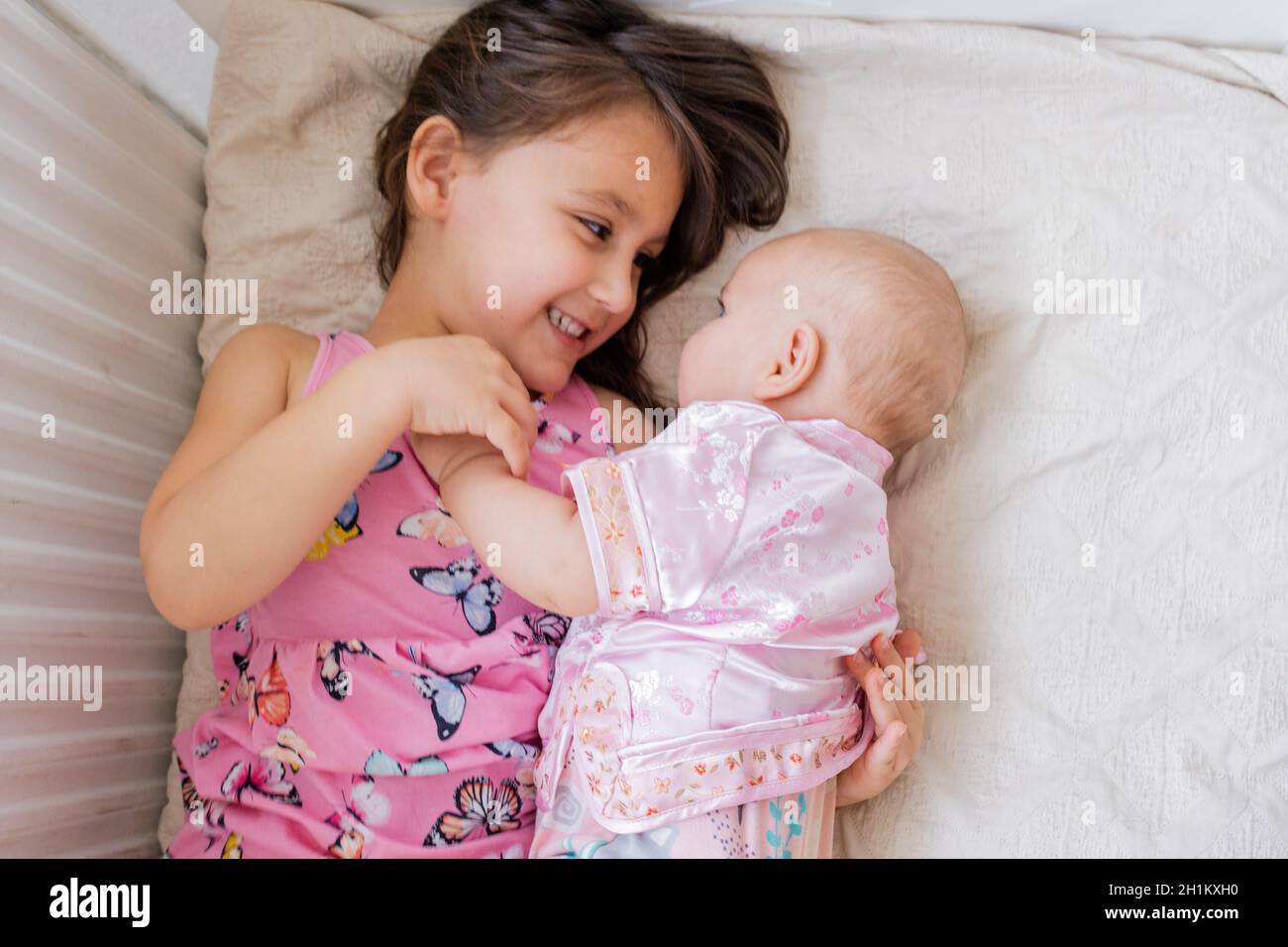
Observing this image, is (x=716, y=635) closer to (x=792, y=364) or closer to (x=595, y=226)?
(x=792, y=364)

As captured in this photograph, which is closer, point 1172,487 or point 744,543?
point 744,543

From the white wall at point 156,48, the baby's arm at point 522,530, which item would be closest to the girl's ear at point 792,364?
the baby's arm at point 522,530

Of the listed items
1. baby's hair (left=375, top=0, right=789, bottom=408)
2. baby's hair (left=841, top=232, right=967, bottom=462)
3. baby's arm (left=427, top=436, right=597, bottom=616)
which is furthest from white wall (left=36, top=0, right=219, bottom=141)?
baby's hair (left=841, top=232, right=967, bottom=462)

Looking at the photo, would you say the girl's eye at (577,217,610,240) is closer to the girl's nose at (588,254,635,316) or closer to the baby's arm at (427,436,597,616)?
the girl's nose at (588,254,635,316)

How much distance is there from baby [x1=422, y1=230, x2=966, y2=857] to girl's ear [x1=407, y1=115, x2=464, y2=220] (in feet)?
0.91

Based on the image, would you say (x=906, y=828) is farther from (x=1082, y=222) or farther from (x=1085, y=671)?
(x=1082, y=222)

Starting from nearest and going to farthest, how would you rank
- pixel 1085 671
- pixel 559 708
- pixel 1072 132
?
pixel 559 708
pixel 1085 671
pixel 1072 132

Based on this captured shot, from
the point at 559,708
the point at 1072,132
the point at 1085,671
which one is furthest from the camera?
the point at 1072,132

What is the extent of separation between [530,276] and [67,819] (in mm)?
673

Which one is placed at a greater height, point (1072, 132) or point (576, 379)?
point (1072, 132)

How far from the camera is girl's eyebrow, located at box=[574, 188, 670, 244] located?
1.00 m

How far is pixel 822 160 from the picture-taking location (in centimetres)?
119

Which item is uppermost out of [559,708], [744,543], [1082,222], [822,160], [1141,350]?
[822,160]

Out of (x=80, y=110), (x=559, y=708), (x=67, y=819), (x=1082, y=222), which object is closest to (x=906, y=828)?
(x=559, y=708)
